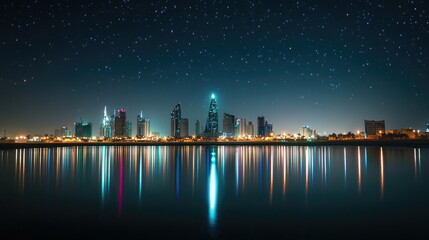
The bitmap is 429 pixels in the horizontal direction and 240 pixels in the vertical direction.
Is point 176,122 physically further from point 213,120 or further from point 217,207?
point 217,207

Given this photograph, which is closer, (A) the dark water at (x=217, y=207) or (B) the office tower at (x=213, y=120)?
(A) the dark water at (x=217, y=207)

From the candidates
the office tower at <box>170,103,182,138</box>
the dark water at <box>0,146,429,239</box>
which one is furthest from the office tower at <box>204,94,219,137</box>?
the dark water at <box>0,146,429,239</box>

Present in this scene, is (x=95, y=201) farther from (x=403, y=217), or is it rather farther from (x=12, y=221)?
(x=403, y=217)

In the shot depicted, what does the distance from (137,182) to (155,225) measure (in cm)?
871

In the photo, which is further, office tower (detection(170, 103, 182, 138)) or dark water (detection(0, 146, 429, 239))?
office tower (detection(170, 103, 182, 138))

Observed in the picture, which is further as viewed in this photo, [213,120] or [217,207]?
[213,120]

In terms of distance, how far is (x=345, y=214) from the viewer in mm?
10297

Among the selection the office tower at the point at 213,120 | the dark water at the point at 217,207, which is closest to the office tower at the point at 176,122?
the office tower at the point at 213,120

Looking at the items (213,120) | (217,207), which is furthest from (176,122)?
(217,207)

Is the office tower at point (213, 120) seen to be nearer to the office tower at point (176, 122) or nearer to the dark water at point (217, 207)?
the office tower at point (176, 122)

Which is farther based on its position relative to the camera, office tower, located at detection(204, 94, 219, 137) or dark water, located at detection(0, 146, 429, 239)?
office tower, located at detection(204, 94, 219, 137)

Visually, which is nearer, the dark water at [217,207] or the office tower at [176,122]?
the dark water at [217,207]

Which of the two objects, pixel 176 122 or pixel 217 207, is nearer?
pixel 217 207

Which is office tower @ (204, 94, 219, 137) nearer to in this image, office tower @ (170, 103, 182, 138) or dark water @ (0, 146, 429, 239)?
office tower @ (170, 103, 182, 138)
